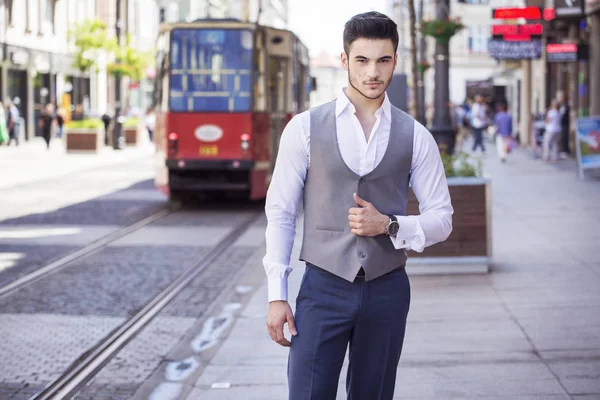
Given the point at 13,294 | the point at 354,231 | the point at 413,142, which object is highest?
the point at 413,142

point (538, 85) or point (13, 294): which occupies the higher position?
point (538, 85)

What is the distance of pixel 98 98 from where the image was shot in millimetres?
55906

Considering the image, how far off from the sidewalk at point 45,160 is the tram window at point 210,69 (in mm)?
5802

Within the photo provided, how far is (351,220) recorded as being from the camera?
3578mm

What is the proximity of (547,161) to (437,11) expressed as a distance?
41.6 ft

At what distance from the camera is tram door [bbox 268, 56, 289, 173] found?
19.0 metres

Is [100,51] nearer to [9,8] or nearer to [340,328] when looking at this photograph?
[9,8]

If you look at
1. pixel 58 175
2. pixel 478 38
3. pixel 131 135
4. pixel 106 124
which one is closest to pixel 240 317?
pixel 58 175

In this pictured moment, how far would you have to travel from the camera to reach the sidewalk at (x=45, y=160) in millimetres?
25719

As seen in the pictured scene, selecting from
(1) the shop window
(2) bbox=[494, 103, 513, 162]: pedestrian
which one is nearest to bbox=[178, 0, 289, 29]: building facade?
(1) the shop window

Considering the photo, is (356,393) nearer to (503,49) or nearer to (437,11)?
(437,11)

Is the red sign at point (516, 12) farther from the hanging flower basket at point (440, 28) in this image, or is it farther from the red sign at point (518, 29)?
the red sign at point (518, 29)

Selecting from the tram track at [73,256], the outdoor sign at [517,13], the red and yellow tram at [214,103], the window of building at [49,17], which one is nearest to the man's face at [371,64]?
the tram track at [73,256]

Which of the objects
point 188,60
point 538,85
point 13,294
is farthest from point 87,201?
point 538,85
